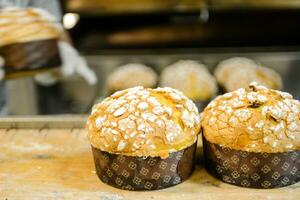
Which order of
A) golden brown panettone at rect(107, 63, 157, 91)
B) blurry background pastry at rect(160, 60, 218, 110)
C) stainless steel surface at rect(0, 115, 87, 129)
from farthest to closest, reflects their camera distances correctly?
golden brown panettone at rect(107, 63, 157, 91)
blurry background pastry at rect(160, 60, 218, 110)
stainless steel surface at rect(0, 115, 87, 129)

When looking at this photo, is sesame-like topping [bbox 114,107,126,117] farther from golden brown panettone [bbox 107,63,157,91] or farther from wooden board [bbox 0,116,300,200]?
golden brown panettone [bbox 107,63,157,91]

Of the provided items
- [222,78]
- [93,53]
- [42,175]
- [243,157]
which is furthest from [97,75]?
[243,157]

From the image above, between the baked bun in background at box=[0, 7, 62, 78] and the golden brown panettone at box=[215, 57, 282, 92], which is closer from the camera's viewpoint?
the baked bun in background at box=[0, 7, 62, 78]

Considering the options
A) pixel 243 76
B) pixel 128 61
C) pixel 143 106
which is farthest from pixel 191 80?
pixel 143 106

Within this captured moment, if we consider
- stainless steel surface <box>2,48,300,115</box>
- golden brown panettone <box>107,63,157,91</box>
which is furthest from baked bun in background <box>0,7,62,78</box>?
stainless steel surface <box>2,48,300,115</box>

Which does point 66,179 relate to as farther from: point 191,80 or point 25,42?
point 191,80

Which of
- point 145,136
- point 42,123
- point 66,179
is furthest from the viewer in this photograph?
point 42,123
